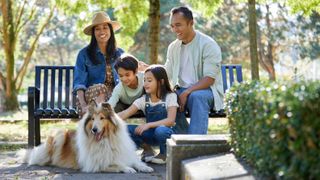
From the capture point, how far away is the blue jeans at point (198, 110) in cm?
668

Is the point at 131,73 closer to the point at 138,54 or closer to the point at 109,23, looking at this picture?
the point at 109,23

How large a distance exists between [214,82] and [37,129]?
2.64 metres

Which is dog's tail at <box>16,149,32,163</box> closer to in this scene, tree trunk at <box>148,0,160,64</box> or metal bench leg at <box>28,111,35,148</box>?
metal bench leg at <box>28,111,35,148</box>

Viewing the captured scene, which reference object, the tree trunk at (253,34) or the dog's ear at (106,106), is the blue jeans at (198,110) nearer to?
the dog's ear at (106,106)

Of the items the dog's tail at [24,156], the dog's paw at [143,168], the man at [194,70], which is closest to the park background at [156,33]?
the man at [194,70]

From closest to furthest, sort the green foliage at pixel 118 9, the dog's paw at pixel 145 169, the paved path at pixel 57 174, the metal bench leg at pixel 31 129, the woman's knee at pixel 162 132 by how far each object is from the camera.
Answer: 1. the paved path at pixel 57 174
2. the dog's paw at pixel 145 169
3. the woman's knee at pixel 162 132
4. the metal bench leg at pixel 31 129
5. the green foliage at pixel 118 9

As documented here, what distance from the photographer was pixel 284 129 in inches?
110

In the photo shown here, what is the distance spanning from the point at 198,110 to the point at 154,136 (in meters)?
0.58

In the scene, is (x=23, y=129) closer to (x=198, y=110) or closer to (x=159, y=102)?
(x=159, y=102)

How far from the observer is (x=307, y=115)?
2.74 m

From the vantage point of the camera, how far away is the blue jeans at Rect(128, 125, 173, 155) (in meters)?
6.47

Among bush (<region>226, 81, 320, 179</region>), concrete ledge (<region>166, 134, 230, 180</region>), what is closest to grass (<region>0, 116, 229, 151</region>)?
concrete ledge (<region>166, 134, 230, 180</region>)

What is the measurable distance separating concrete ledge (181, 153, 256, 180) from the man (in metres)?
2.13

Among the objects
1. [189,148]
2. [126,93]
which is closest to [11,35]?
[126,93]
